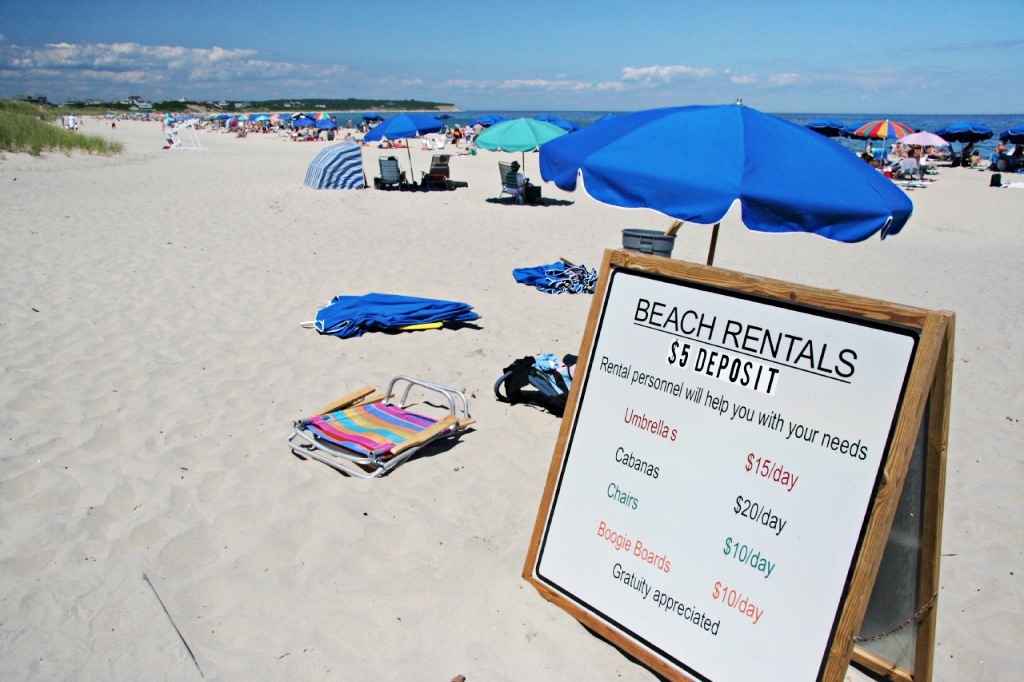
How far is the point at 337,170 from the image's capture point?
15289 millimetres

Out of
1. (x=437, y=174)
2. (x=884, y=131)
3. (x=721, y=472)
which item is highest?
(x=884, y=131)

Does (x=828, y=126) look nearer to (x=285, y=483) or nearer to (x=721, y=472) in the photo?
(x=285, y=483)

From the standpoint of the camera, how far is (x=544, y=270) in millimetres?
7707

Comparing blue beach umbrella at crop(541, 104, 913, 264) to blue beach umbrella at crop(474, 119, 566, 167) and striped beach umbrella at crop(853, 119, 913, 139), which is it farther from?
striped beach umbrella at crop(853, 119, 913, 139)

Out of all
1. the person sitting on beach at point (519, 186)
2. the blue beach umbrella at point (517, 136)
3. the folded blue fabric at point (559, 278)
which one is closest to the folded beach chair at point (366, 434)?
the folded blue fabric at point (559, 278)

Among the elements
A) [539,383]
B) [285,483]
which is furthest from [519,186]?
[285,483]

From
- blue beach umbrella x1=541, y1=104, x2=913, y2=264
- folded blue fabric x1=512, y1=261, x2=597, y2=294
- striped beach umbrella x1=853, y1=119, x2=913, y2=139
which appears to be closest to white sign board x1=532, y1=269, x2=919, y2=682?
blue beach umbrella x1=541, y1=104, x2=913, y2=264

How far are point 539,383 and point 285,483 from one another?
5.76 feet

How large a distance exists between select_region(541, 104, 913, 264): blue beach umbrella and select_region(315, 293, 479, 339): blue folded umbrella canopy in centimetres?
263

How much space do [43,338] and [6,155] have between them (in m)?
16.2

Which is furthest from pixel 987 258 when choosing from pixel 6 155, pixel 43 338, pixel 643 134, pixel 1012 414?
pixel 6 155

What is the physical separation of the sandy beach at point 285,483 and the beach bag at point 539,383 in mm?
115

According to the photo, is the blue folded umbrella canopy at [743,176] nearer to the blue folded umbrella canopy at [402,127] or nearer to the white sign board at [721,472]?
the white sign board at [721,472]

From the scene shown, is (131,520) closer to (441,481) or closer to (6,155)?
(441,481)
